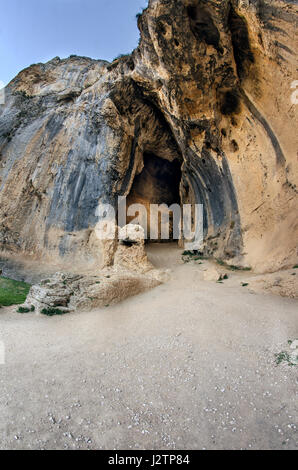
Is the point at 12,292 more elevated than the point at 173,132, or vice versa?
the point at 173,132

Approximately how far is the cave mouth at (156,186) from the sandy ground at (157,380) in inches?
503

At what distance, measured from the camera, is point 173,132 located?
1304cm

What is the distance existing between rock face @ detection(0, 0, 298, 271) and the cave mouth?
0.17 metres

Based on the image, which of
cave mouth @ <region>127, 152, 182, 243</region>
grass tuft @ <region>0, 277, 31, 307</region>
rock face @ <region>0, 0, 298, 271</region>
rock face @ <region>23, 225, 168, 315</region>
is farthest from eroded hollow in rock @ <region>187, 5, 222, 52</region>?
grass tuft @ <region>0, 277, 31, 307</region>

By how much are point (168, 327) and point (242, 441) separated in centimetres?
282

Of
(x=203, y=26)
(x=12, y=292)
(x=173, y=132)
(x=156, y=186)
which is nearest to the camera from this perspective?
(x=203, y=26)

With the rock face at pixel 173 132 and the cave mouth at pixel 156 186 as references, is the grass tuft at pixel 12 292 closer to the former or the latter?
the rock face at pixel 173 132

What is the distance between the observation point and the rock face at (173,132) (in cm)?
773

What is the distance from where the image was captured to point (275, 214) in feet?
26.3

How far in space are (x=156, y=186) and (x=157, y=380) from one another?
16864 mm

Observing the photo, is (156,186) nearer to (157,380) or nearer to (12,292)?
(12,292)

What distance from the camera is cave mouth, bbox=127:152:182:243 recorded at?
59.7 ft

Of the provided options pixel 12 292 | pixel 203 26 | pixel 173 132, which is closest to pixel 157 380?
pixel 12 292

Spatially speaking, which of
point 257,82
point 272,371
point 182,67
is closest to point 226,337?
point 272,371
